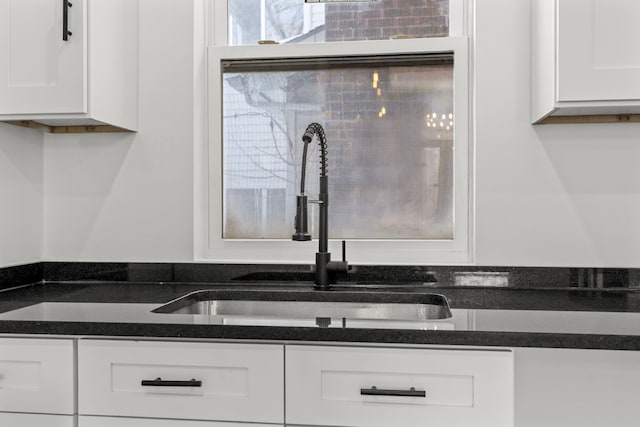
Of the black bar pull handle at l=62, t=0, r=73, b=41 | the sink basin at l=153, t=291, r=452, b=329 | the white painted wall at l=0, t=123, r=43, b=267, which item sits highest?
the black bar pull handle at l=62, t=0, r=73, b=41

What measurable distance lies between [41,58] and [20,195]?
550 mm

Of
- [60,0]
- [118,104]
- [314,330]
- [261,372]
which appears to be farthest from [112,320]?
[60,0]

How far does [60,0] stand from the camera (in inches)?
68.0

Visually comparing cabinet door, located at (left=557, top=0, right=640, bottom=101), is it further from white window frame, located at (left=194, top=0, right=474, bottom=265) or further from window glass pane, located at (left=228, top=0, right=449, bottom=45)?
window glass pane, located at (left=228, top=0, right=449, bottom=45)

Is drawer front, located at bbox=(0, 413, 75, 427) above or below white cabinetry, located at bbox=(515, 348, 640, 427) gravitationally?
below

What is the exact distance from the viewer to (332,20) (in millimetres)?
2123

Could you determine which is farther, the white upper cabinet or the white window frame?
the white window frame

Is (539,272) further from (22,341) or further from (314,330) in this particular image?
(22,341)

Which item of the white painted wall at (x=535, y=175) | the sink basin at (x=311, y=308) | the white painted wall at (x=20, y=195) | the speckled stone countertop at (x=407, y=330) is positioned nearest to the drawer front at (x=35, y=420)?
the speckled stone countertop at (x=407, y=330)

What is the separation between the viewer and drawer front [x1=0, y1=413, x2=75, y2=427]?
136 cm

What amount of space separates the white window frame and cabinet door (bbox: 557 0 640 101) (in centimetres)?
45

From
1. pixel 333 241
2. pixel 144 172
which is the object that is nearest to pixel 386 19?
pixel 333 241

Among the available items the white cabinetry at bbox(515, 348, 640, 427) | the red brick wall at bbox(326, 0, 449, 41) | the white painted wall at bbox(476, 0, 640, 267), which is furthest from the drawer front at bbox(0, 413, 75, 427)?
the red brick wall at bbox(326, 0, 449, 41)

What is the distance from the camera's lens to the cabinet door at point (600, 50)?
1574mm
